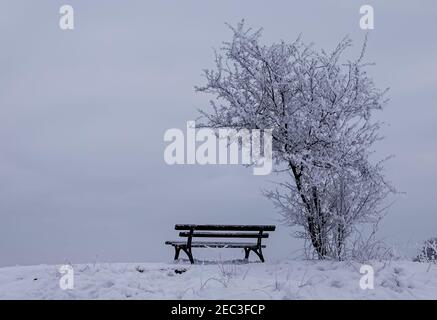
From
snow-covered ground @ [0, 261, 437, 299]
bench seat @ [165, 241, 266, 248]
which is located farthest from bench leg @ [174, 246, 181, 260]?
snow-covered ground @ [0, 261, 437, 299]

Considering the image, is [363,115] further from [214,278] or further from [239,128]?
[214,278]

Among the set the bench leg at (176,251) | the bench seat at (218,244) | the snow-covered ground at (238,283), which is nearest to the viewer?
the snow-covered ground at (238,283)

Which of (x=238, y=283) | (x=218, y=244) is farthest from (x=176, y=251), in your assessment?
(x=238, y=283)

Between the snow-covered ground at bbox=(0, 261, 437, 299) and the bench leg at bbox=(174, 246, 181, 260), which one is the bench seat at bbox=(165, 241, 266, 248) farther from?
the snow-covered ground at bbox=(0, 261, 437, 299)

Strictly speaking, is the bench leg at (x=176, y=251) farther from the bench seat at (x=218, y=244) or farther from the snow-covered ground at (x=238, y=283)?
the snow-covered ground at (x=238, y=283)

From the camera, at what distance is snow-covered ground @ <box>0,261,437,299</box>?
8.49m

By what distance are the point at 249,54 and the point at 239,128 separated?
5.25 feet

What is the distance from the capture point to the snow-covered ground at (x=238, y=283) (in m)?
8.49

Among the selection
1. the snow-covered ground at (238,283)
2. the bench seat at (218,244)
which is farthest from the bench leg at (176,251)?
the snow-covered ground at (238,283)

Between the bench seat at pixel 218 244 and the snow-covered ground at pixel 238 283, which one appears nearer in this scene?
the snow-covered ground at pixel 238 283

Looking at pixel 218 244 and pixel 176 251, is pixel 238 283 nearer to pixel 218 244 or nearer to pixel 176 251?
pixel 218 244
